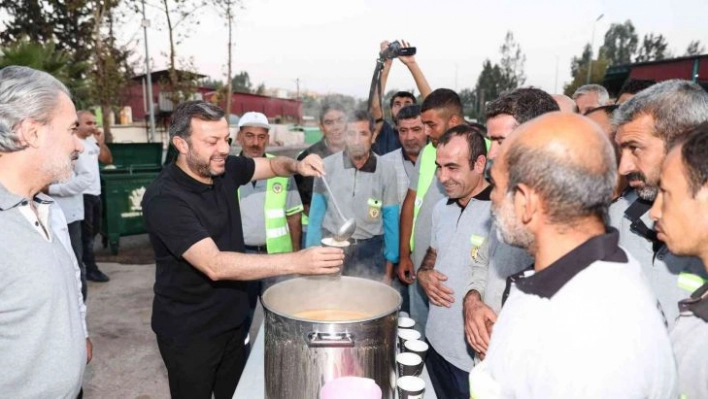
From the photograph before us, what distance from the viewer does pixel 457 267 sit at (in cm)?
234

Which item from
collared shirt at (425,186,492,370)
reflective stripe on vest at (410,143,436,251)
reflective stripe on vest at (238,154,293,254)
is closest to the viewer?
collared shirt at (425,186,492,370)

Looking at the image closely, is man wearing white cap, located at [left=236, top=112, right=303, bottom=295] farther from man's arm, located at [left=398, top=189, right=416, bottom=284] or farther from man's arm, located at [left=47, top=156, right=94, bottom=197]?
man's arm, located at [left=47, top=156, right=94, bottom=197]

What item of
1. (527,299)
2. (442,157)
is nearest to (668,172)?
(527,299)

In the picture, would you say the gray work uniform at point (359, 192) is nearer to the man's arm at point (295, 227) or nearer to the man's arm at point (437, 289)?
Answer: the man's arm at point (295, 227)

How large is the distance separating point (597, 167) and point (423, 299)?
236 centimetres

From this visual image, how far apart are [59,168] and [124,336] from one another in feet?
10.5

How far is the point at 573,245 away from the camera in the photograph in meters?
1.13

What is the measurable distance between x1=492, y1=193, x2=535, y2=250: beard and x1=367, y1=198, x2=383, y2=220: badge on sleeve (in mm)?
2459

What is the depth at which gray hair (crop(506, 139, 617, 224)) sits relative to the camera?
108 centimetres

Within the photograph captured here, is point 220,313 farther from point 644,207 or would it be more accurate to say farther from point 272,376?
point 644,207

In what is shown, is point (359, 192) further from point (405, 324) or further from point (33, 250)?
point (33, 250)

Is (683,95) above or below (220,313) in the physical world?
above

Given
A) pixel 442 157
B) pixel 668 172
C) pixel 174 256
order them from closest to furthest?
pixel 668 172
pixel 174 256
pixel 442 157

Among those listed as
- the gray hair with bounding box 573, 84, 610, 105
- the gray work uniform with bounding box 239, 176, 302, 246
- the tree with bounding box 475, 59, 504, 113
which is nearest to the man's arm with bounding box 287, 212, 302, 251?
the gray work uniform with bounding box 239, 176, 302, 246
